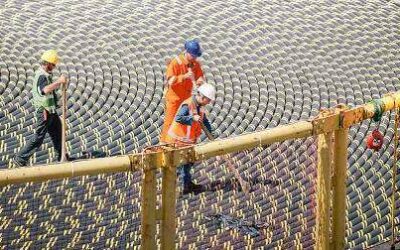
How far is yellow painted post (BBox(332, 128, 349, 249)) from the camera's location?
6.62 metres

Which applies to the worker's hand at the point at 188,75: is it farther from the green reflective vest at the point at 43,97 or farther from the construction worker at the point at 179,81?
the green reflective vest at the point at 43,97

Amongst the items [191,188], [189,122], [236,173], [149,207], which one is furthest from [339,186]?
[191,188]

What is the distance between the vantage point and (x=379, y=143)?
855cm

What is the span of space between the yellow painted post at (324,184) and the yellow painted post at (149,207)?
1393mm

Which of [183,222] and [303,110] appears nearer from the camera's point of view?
[183,222]

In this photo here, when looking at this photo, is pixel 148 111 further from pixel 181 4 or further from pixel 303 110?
pixel 181 4

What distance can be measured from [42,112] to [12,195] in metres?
1.23

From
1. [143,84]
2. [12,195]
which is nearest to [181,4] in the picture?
[143,84]

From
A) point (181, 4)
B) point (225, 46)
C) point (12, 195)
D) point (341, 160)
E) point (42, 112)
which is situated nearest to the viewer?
point (341, 160)

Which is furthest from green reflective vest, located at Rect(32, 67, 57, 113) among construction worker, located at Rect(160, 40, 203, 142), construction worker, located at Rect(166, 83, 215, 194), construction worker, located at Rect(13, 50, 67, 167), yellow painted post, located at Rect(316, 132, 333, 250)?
yellow painted post, located at Rect(316, 132, 333, 250)

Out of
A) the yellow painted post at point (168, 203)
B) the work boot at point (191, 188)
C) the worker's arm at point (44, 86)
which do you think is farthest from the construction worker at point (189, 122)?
the yellow painted post at point (168, 203)

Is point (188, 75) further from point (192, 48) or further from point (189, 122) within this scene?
point (189, 122)

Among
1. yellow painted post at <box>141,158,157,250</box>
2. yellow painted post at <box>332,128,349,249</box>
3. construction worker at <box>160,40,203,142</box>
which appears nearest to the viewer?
yellow painted post at <box>141,158,157,250</box>

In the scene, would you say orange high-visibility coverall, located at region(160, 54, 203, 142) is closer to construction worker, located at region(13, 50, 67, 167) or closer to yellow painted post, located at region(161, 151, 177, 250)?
construction worker, located at region(13, 50, 67, 167)
